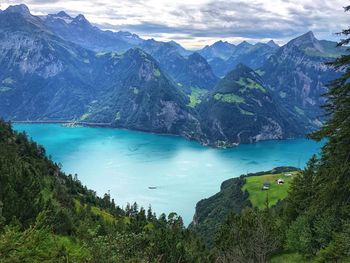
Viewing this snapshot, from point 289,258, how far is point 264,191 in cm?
12487

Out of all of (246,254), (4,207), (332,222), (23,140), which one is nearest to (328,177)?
(332,222)

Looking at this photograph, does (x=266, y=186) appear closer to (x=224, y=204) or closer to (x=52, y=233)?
(x=224, y=204)

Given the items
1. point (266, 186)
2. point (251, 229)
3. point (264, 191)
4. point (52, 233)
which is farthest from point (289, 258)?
point (266, 186)

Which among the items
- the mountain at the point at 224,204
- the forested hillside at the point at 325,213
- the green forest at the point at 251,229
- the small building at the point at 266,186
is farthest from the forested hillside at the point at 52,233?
the small building at the point at 266,186

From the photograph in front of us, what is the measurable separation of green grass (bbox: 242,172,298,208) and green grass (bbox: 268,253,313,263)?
98.4 meters

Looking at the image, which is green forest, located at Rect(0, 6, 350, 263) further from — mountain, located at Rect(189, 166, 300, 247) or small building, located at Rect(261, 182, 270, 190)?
small building, located at Rect(261, 182, 270, 190)

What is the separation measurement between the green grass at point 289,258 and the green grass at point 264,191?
98437 mm

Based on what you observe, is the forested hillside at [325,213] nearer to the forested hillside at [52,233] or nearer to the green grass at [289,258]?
the green grass at [289,258]

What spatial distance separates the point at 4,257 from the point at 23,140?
10635 cm

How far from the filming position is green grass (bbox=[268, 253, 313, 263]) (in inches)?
1649

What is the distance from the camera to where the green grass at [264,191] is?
155050mm

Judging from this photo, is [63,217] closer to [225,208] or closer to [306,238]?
[306,238]

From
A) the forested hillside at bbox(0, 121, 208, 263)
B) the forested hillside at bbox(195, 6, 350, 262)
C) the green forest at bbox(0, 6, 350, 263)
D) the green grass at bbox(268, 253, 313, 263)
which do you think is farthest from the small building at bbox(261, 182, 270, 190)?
the green grass at bbox(268, 253, 313, 263)

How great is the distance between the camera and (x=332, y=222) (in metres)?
35.5
